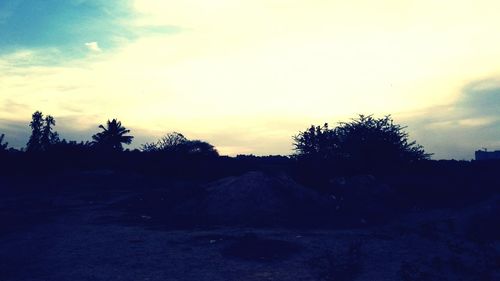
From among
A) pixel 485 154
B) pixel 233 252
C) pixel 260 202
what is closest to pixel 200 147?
pixel 260 202

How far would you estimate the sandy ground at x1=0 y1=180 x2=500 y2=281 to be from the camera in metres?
6.61

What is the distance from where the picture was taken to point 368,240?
Answer: 960 cm

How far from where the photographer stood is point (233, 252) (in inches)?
318

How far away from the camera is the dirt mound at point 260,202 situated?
12688 millimetres

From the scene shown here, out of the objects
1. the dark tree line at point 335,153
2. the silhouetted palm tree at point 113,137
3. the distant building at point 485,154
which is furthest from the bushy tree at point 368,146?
the distant building at point 485,154

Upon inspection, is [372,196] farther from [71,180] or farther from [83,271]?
[71,180]

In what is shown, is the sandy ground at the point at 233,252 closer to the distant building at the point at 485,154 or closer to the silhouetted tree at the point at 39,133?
the silhouetted tree at the point at 39,133

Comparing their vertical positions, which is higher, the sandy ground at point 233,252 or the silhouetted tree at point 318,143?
the silhouetted tree at point 318,143

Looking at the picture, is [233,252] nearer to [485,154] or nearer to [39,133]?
[39,133]

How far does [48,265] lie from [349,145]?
2122 cm

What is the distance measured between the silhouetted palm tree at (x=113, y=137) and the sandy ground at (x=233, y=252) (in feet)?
118

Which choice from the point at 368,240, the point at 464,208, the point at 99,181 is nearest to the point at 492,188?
the point at 464,208

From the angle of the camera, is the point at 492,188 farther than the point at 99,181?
No

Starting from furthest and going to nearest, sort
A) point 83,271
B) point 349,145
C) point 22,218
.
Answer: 1. point 349,145
2. point 22,218
3. point 83,271
